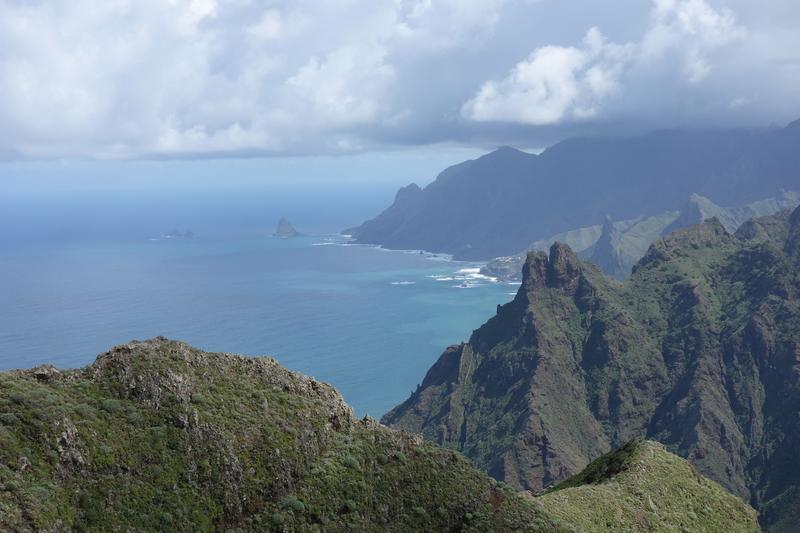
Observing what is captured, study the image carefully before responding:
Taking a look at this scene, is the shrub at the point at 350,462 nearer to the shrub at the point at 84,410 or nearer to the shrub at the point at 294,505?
the shrub at the point at 294,505

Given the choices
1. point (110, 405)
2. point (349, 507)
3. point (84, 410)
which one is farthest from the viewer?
point (349, 507)

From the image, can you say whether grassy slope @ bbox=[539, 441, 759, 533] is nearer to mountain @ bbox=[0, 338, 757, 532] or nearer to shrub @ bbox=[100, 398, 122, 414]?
mountain @ bbox=[0, 338, 757, 532]

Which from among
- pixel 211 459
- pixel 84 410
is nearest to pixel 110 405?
pixel 84 410

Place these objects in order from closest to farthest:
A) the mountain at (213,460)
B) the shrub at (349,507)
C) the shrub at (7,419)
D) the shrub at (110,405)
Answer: the mountain at (213,460) < the shrub at (7,419) < the shrub at (110,405) < the shrub at (349,507)

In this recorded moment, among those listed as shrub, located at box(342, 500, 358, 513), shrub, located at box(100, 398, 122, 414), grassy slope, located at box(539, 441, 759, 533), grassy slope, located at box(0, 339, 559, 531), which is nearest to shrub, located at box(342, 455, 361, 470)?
grassy slope, located at box(0, 339, 559, 531)

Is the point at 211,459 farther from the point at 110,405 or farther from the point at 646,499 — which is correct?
the point at 646,499

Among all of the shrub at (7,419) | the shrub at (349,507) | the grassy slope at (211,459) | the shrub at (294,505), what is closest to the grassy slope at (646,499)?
the grassy slope at (211,459)

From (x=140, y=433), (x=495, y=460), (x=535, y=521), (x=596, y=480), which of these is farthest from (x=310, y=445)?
(x=495, y=460)

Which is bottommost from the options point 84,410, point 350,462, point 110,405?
point 350,462

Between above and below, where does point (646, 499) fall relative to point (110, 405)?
below
